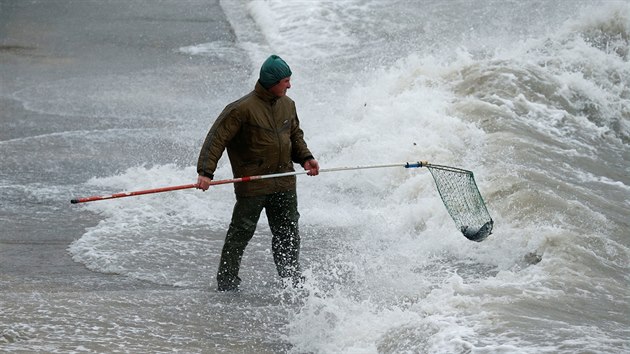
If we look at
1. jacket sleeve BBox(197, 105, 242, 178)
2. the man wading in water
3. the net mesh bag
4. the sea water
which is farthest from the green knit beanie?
the sea water

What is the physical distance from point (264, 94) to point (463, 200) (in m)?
1.69

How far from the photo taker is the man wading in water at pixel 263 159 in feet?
22.1

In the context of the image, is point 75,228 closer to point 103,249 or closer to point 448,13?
point 103,249

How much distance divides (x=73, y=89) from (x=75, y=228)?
588 centimetres

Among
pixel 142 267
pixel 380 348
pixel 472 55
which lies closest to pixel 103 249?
pixel 142 267

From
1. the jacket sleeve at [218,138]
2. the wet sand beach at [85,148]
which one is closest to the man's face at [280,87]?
the jacket sleeve at [218,138]

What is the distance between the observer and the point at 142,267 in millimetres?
7691

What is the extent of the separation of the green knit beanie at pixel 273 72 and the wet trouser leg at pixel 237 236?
82 cm

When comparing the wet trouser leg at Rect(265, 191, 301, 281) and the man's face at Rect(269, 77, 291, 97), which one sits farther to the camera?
the wet trouser leg at Rect(265, 191, 301, 281)

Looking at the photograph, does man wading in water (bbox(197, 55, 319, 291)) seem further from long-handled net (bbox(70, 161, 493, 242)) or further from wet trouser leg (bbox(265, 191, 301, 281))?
long-handled net (bbox(70, 161, 493, 242))

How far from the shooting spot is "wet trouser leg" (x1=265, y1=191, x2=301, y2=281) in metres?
7.06

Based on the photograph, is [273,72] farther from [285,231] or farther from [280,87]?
[285,231]

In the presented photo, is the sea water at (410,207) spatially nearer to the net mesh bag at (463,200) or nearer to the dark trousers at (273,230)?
the dark trousers at (273,230)

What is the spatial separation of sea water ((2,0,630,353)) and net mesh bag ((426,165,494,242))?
15.9 inches
